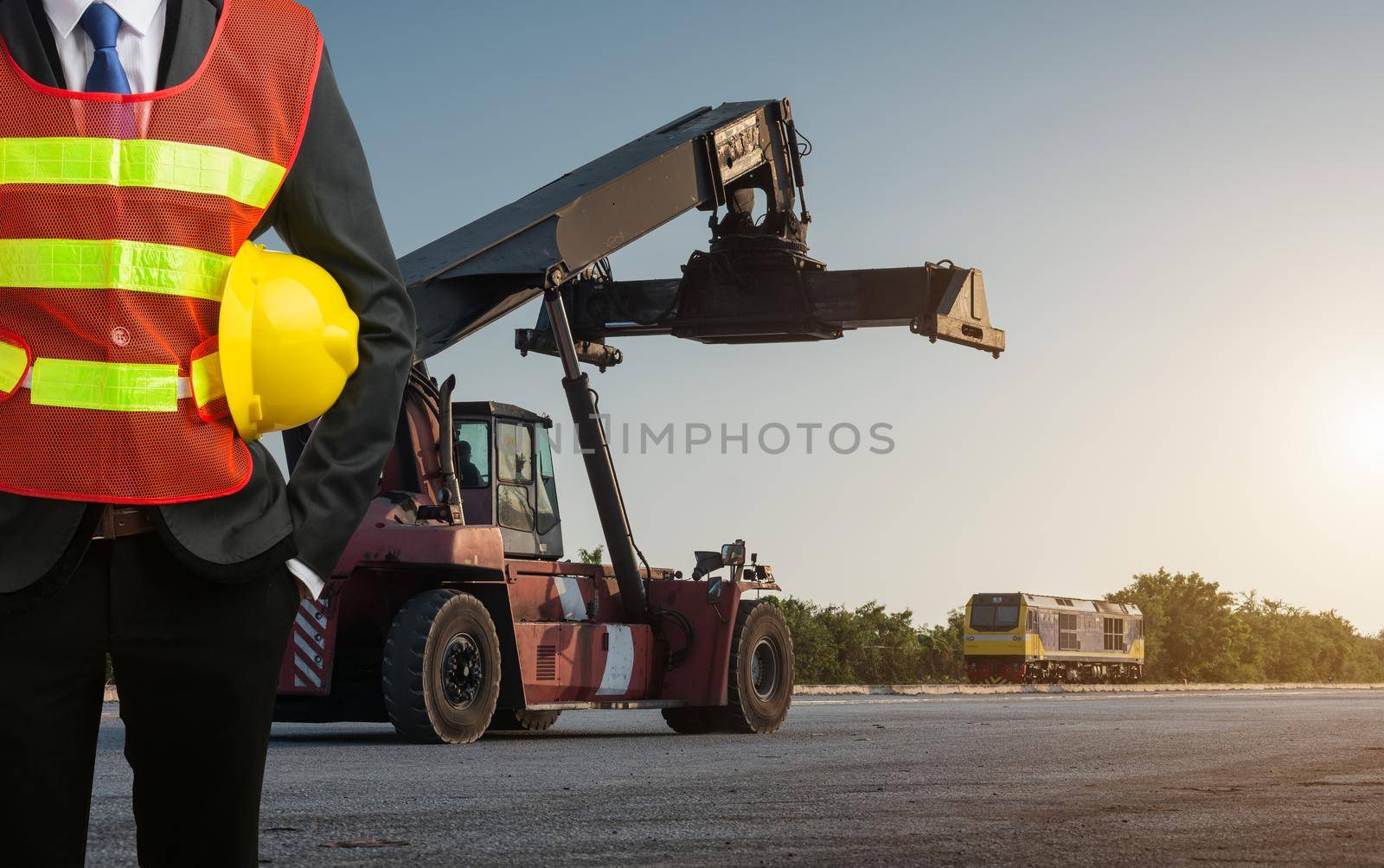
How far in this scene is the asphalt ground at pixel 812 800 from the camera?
19.7 ft

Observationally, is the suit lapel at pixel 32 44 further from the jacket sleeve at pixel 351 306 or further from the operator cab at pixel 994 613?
the operator cab at pixel 994 613

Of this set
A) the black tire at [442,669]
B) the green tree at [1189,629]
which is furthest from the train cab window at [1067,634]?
the black tire at [442,669]

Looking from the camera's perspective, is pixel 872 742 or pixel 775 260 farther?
pixel 775 260

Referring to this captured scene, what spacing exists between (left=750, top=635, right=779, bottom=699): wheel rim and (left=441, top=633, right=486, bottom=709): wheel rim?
3.67 meters

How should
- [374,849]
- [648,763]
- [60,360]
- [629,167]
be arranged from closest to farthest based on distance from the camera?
[60,360], [374,849], [648,763], [629,167]

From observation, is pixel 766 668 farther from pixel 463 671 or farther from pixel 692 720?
pixel 463 671

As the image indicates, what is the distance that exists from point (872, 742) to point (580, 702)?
94.5 inches

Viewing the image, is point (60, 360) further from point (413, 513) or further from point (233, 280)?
point (413, 513)

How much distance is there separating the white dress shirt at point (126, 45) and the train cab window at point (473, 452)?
11309 millimetres

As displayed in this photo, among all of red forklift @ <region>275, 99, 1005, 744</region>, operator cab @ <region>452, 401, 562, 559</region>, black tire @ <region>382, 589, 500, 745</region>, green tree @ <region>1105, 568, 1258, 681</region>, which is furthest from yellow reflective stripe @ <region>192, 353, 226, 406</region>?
green tree @ <region>1105, 568, 1258, 681</region>

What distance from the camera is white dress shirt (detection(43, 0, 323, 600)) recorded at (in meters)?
2.36

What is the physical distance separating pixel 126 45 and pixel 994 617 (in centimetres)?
4468

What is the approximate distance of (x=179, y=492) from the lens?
2289 mm

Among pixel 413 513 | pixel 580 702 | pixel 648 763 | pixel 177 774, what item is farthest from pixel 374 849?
pixel 580 702
